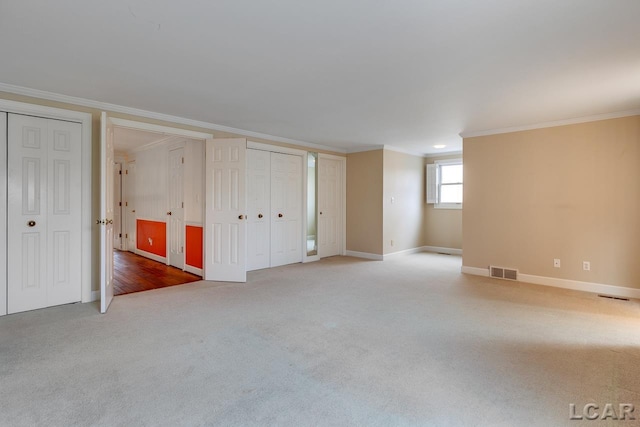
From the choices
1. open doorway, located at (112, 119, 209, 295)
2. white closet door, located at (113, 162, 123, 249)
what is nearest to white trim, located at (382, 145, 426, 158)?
open doorway, located at (112, 119, 209, 295)

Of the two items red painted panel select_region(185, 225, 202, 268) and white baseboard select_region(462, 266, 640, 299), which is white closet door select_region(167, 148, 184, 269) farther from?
white baseboard select_region(462, 266, 640, 299)

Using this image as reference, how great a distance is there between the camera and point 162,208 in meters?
6.12

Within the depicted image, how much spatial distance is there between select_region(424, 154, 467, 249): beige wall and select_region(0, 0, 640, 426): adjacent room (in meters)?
1.15

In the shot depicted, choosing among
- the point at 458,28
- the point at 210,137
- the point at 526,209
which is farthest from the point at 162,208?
the point at 526,209

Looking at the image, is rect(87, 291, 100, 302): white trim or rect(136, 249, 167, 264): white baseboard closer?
rect(87, 291, 100, 302): white trim

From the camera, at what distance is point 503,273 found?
5.06 metres

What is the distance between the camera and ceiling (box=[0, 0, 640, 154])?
1992mm

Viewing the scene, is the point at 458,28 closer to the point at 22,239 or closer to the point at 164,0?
the point at 164,0

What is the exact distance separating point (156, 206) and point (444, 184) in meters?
6.34

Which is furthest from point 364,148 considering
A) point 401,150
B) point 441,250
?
point 441,250

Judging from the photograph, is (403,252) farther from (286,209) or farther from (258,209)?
(258,209)

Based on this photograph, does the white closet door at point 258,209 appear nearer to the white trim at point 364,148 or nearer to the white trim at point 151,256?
the white trim at point 151,256

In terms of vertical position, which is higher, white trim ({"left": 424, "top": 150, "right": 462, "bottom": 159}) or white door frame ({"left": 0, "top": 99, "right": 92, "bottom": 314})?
white trim ({"left": 424, "top": 150, "right": 462, "bottom": 159})

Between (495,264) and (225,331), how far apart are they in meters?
4.32
